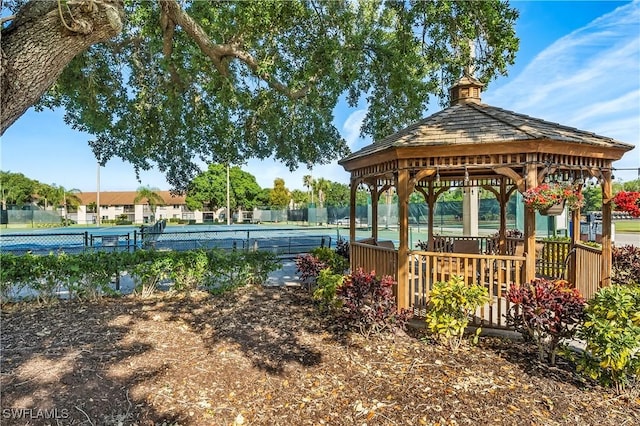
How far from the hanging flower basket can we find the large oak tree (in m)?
2.46

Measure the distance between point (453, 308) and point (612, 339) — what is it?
1588mm

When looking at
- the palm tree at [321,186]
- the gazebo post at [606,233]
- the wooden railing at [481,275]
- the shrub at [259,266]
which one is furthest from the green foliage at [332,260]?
the palm tree at [321,186]

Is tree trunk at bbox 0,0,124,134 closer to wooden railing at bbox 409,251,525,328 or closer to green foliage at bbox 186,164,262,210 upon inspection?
wooden railing at bbox 409,251,525,328

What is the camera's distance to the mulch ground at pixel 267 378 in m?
3.38

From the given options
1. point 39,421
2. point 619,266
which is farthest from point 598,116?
point 39,421

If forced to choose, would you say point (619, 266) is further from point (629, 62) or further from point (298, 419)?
point (298, 419)

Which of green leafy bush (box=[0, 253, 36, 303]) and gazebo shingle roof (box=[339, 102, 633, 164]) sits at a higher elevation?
gazebo shingle roof (box=[339, 102, 633, 164])

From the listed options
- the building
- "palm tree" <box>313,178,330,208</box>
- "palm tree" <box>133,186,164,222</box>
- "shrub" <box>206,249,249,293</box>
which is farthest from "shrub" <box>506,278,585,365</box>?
"palm tree" <box>313,178,330,208</box>

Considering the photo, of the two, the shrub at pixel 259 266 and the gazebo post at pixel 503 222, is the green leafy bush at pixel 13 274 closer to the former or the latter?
the shrub at pixel 259 266

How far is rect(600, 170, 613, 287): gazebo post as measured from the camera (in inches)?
241

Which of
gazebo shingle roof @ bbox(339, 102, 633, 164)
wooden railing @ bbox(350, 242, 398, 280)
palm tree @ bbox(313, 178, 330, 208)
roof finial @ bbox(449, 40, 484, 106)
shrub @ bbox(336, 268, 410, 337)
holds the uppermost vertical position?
palm tree @ bbox(313, 178, 330, 208)

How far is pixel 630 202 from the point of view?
17.7ft

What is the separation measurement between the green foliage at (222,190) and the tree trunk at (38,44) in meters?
50.7

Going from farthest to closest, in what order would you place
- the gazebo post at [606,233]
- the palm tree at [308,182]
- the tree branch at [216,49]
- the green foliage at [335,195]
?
the green foliage at [335,195] < the palm tree at [308,182] < the tree branch at [216,49] < the gazebo post at [606,233]
